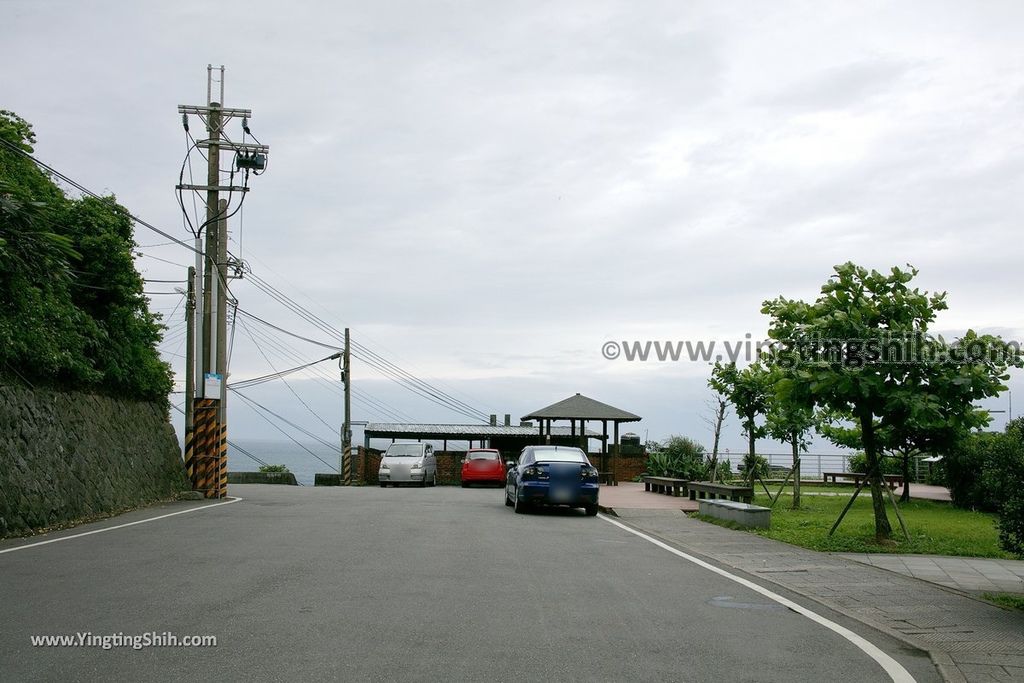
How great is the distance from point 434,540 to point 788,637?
6.66 metres

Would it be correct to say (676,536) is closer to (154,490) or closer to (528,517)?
(528,517)

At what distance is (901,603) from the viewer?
879cm

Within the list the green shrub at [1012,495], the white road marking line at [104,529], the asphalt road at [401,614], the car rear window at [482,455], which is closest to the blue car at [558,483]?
the asphalt road at [401,614]

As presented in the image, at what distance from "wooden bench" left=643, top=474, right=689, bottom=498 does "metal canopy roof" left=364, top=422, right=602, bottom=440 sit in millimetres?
13701

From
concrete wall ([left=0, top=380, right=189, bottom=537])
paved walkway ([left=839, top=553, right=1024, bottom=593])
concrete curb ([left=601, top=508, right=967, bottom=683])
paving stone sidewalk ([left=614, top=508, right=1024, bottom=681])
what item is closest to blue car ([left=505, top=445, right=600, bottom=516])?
paving stone sidewalk ([left=614, top=508, right=1024, bottom=681])

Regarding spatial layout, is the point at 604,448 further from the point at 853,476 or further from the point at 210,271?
the point at 210,271

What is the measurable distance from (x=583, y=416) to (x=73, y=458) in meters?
26.5

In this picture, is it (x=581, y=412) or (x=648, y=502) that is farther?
(x=581, y=412)

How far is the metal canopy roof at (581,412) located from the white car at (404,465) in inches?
270

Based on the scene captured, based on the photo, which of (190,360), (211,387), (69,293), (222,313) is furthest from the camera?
(190,360)

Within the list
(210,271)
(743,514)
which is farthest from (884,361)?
(210,271)

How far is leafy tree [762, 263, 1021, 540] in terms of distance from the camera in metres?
13.2

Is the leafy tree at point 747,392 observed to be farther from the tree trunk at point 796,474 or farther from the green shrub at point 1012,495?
the green shrub at point 1012,495

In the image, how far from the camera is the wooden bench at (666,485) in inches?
1036
